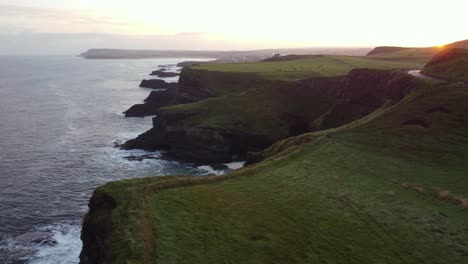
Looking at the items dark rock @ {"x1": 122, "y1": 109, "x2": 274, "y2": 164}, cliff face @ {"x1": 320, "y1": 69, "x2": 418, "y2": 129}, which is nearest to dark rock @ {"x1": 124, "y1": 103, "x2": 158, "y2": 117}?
dark rock @ {"x1": 122, "y1": 109, "x2": 274, "y2": 164}

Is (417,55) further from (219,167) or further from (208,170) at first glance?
(208,170)

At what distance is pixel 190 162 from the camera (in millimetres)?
77375

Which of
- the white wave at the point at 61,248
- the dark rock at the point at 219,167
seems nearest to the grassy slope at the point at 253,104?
the dark rock at the point at 219,167

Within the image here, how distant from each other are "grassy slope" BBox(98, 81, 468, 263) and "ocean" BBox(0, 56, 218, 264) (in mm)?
18409

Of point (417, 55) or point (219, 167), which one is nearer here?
point (219, 167)

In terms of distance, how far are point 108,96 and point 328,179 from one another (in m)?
138

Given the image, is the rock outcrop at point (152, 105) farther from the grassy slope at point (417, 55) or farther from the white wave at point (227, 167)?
the grassy slope at point (417, 55)

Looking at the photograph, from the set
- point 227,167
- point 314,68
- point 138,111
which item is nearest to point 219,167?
point 227,167

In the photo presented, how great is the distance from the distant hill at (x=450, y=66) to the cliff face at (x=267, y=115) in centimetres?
555

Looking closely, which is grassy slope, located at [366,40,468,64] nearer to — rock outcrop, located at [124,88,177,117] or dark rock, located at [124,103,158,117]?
rock outcrop, located at [124,88,177,117]

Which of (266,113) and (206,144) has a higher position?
(266,113)

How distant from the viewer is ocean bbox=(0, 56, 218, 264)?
46.6 metres

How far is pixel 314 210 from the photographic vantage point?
30406 millimetres

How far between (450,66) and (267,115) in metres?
32.4
